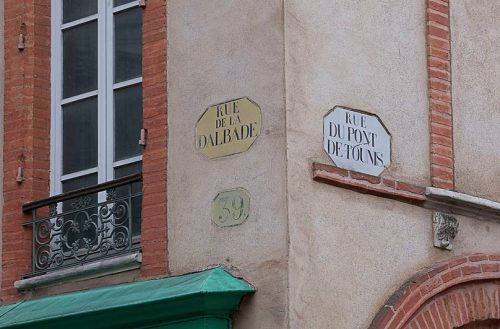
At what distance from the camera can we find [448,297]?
11.7m

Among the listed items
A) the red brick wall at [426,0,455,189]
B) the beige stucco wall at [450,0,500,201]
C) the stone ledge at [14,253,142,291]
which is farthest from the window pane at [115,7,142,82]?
the beige stucco wall at [450,0,500,201]

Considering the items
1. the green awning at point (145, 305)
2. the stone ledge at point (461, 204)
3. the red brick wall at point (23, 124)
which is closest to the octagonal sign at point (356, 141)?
the stone ledge at point (461, 204)

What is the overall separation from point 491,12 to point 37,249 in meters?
4.04

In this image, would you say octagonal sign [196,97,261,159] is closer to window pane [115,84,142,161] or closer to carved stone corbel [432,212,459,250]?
window pane [115,84,142,161]

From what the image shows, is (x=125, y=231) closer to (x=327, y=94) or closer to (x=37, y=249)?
(x=37, y=249)

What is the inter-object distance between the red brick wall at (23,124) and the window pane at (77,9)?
148 millimetres

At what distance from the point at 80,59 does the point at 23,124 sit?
70 centimetres

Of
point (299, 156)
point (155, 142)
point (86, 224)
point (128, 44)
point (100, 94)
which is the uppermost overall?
point (128, 44)

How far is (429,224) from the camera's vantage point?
11.8m

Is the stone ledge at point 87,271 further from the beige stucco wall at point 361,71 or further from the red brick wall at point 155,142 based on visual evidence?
the beige stucco wall at point 361,71

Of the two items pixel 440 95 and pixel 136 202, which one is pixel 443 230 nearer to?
pixel 440 95

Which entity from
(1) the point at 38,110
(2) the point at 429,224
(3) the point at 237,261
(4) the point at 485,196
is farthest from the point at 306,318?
(1) the point at 38,110

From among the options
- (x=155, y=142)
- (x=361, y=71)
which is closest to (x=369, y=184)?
(x=361, y=71)

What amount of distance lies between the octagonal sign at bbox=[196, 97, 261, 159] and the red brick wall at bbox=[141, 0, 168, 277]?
404 millimetres
